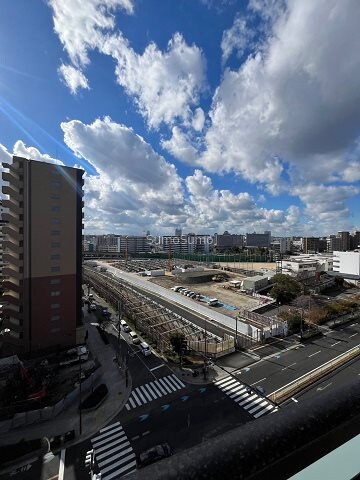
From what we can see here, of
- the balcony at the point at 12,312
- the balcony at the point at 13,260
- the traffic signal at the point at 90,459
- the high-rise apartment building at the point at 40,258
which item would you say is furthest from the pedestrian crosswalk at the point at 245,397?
the balcony at the point at 13,260

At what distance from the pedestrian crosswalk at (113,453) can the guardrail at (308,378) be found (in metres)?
7.43

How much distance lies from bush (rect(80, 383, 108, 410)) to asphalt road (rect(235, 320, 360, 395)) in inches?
310

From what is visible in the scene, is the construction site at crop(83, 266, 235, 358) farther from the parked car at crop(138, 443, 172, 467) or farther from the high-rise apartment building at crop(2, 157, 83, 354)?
the parked car at crop(138, 443, 172, 467)

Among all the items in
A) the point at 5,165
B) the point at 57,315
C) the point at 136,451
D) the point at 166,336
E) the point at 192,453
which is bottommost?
the point at 136,451

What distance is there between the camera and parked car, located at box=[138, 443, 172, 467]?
30.9ft

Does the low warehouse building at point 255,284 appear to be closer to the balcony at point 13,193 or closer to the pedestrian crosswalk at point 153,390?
the pedestrian crosswalk at point 153,390

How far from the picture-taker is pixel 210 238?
13188 centimetres

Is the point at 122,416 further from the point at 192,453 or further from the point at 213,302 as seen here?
the point at 213,302

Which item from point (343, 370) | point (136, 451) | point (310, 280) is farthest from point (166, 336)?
point (310, 280)

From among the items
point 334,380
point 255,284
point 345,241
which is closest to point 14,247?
point 334,380

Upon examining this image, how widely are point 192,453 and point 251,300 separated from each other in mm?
30941

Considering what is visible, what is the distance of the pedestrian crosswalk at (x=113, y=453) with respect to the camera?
9508 millimetres

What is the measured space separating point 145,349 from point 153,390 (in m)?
4.46

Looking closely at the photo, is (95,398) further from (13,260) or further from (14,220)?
(14,220)
